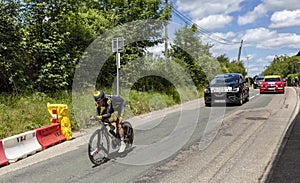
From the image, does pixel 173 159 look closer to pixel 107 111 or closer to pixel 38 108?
pixel 107 111

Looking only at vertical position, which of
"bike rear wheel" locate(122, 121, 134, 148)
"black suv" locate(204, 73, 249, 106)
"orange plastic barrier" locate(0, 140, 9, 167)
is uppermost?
"black suv" locate(204, 73, 249, 106)

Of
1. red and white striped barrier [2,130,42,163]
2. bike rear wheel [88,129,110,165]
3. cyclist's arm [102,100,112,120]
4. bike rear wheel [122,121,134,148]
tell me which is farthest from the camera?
bike rear wheel [122,121,134,148]

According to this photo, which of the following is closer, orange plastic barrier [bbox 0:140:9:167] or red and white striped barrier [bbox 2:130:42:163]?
orange plastic barrier [bbox 0:140:9:167]

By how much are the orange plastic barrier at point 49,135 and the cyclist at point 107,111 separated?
92.1 inches

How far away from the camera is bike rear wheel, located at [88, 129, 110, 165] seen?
5.95 metres

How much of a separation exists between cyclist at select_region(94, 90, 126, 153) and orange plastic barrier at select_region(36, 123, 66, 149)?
7.68 feet

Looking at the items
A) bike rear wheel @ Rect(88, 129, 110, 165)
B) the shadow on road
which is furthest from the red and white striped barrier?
the shadow on road

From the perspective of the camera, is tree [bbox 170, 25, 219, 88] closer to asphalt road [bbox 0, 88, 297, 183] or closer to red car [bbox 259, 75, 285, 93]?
red car [bbox 259, 75, 285, 93]

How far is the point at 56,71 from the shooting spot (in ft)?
42.2

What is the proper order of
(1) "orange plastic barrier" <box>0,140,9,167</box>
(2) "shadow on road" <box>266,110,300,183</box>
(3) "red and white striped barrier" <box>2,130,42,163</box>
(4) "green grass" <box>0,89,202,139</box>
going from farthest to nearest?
(4) "green grass" <box>0,89,202,139</box>, (3) "red and white striped barrier" <box>2,130,42,163</box>, (1) "orange plastic barrier" <box>0,140,9,167</box>, (2) "shadow on road" <box>266,110,300,183</box>

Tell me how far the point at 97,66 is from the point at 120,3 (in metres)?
5.80

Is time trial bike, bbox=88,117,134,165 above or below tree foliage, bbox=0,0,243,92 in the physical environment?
below

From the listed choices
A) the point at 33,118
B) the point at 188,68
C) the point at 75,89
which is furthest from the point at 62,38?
the point at 188,68

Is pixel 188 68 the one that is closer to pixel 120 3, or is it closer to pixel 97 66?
pixel 120 3
